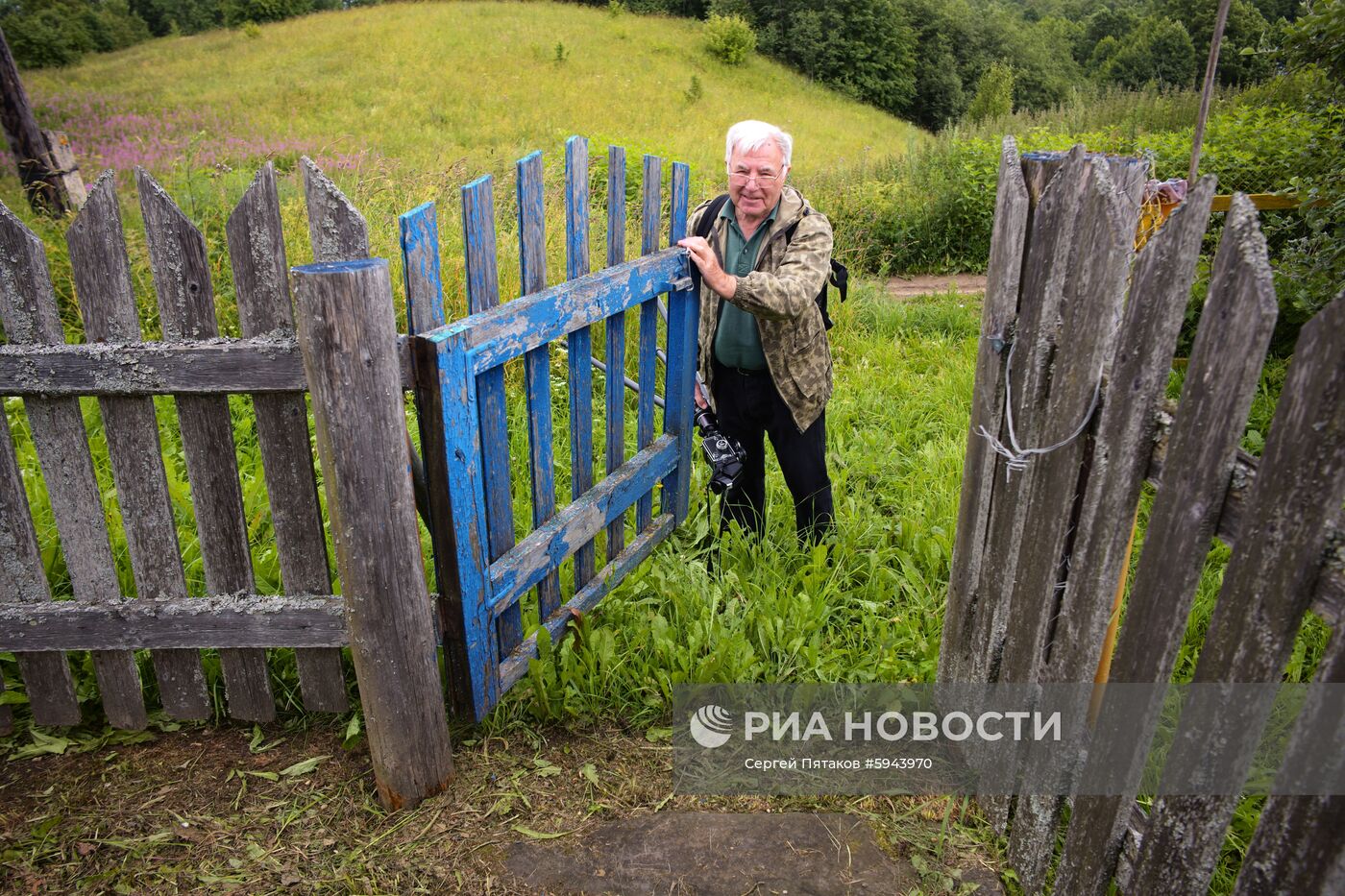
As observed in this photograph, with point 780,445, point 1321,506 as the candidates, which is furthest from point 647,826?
point 1321,506

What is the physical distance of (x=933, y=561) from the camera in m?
3.59

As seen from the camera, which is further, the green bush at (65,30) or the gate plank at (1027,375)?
the green bush at (65,30)

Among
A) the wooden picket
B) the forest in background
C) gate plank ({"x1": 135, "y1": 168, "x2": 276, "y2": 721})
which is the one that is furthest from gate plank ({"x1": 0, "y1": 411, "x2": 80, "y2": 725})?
the forest in background

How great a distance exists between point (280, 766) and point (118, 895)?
54cm

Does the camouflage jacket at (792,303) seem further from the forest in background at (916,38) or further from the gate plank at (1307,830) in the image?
the forest in background at (916,38)

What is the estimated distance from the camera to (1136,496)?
169 cm

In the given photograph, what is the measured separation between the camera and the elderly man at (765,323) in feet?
10.2

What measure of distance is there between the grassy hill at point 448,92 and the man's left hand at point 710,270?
7.24 meters

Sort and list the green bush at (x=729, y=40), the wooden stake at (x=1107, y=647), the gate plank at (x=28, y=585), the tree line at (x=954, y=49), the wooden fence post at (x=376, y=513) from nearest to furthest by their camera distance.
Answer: the wooden stake at (x=1107, y=647) → the wooden fence post at (x=376, y=513) → the gate plank at (x=28, y=585) → the green bush at (x=729, y=40) → the tree line at (x=954, y=49)

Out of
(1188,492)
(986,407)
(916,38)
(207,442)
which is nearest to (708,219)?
(986,407)

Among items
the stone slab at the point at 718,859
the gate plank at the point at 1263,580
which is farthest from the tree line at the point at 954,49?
the gate plank at the point at 1263,580

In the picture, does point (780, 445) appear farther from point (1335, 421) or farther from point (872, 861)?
point (1335, 421)

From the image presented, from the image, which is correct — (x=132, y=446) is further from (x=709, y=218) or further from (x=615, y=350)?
(x=709, y=218)

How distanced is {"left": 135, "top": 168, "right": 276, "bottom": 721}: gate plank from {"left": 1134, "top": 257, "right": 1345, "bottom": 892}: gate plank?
8.02ft
